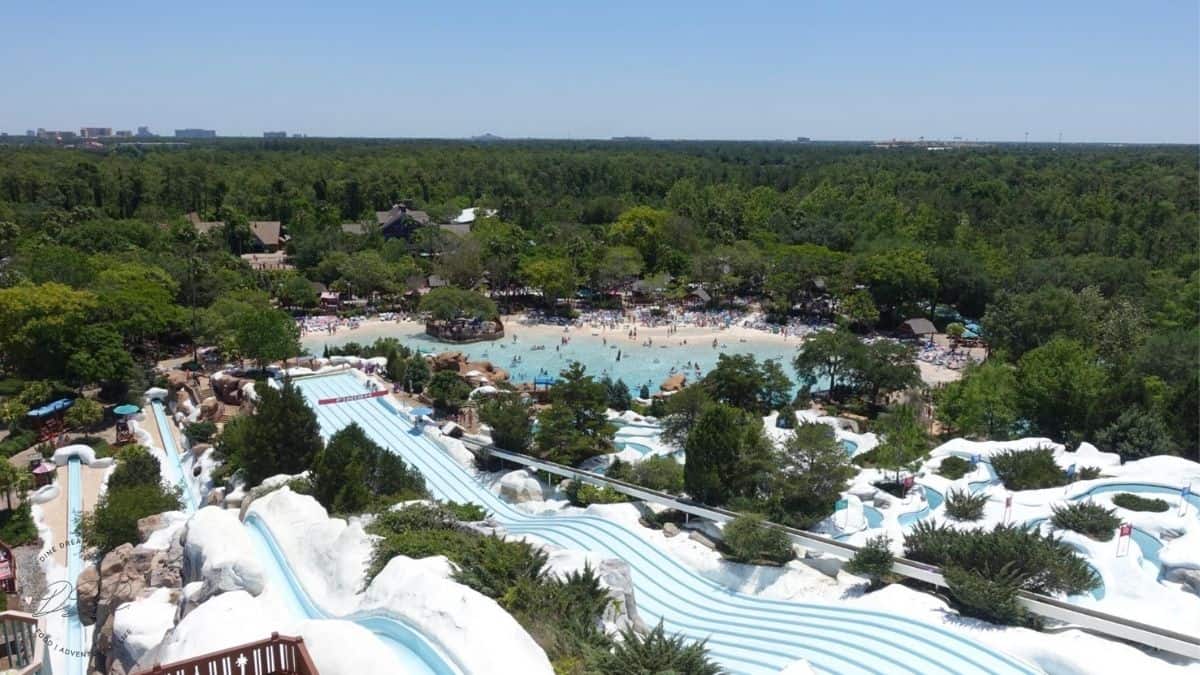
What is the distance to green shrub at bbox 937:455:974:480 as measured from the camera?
19080 millimetres

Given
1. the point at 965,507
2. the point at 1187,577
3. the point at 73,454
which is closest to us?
the point at 1187,577

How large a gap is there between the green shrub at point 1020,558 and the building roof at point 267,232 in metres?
59.6

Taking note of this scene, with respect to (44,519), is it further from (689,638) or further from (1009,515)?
(1009,515)

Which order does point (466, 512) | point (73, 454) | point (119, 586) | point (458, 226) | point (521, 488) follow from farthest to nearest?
point (458, 226), point (73, 454), point (521, 488), point (466, 512), point (119, 586)

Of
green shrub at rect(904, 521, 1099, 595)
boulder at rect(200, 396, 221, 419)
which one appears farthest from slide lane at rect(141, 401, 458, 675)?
green shrub at rect(904, 521, 1099, 595)

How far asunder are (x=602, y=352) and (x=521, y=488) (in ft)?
67.2

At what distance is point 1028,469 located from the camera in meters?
18.0

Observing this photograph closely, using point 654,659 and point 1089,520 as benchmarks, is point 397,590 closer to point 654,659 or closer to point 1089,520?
point 654,659

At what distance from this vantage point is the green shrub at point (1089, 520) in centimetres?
1466

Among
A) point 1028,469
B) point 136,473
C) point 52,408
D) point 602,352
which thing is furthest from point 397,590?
point 602,352

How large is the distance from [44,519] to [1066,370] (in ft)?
92.3

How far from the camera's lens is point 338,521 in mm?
13516

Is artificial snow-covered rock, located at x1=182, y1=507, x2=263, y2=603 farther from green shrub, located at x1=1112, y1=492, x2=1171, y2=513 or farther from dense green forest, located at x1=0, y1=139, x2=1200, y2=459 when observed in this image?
dense green forest, located at x1=0, y1=139, x2=1200, y2=459

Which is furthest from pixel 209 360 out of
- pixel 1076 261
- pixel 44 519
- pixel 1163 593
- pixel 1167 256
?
pixel 1167 256
